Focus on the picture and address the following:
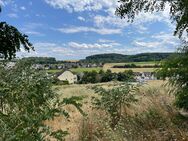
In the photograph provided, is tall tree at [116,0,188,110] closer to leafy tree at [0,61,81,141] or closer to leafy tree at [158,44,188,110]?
leafy tree at [158,44,188,110]

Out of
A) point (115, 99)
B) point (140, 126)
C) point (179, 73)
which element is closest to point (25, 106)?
point (140, 126)

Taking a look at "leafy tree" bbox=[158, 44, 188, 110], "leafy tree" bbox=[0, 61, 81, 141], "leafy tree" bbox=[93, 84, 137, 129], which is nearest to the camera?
"leafy tree" bbox=[0, 61, 81, 141]

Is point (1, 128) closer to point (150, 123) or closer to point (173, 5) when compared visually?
point (150, 123)

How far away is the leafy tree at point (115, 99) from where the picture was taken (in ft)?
37.8

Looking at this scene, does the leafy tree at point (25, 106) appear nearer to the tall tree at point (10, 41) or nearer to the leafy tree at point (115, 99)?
the tall tree at point (10, 41)

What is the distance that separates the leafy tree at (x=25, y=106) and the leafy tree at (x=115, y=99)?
17.8ft

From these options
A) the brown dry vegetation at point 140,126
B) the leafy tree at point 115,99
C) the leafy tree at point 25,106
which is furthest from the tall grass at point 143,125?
the leafy tree at point 25,106

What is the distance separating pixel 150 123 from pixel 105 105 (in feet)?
8.37

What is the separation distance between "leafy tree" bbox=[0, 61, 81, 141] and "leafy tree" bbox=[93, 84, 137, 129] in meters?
5.41

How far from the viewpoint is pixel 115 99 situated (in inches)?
462

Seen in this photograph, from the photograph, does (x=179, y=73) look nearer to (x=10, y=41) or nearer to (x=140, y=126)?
(x=140, y=126)

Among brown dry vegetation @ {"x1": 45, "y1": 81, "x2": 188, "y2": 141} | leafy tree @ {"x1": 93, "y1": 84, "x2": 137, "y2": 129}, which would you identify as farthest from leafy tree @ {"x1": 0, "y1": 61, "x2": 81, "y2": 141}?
leafy tree @ {"x1": 93, "y1": 84, "x2": 137, "y2": 129}

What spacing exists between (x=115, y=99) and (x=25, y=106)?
22.4ft

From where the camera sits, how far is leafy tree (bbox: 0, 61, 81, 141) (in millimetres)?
4477
